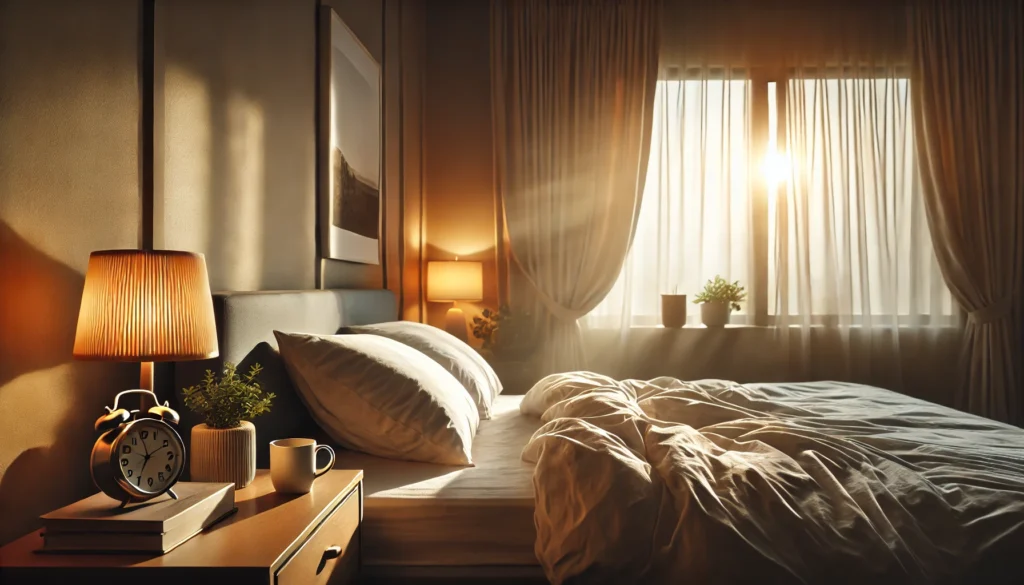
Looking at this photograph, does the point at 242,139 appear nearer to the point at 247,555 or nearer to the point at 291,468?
the point at 291,468

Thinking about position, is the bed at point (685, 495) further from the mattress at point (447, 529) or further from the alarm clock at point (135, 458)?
the alarm clock at point (135, 458)

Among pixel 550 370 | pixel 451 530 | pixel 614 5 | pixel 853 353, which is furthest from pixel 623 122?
pixel 451 530

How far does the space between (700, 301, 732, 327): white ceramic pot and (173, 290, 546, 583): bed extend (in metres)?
2.90

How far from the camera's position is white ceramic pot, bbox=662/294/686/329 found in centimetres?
461

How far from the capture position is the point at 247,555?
1.11m

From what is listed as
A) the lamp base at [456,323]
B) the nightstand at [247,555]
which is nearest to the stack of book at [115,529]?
the nightstand at [247,555]

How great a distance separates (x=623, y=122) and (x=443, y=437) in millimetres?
3245

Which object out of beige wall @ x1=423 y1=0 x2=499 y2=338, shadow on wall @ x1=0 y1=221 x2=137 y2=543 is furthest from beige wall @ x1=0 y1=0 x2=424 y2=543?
beige wall @ x1=423 y1=0 x2=499 y2=338

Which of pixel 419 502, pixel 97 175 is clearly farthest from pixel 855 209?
pixel 97 175

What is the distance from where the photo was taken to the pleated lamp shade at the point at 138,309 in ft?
4.04

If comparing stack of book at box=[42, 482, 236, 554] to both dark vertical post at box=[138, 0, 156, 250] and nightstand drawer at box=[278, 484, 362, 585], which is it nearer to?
nightstand drawer at box=[278, 484, 362, 585]

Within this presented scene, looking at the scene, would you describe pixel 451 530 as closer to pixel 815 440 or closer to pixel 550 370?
pixel 815 440

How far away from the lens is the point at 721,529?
143 centimetres

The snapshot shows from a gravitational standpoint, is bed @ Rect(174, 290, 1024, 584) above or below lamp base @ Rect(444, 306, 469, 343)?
below
